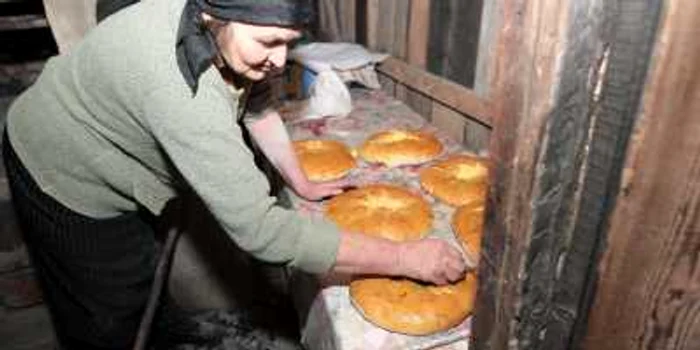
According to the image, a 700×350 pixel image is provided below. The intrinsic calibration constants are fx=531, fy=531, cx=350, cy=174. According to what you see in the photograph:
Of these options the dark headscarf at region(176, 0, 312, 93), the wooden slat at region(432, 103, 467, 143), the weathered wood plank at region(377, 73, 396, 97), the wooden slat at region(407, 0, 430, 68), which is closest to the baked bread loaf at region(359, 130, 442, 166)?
the wooden slat at region(432, 103, 467, 143)

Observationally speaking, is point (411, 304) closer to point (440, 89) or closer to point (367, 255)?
point (367, 255)

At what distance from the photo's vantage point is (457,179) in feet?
7.12

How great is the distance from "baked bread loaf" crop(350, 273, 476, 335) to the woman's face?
0.69 meters

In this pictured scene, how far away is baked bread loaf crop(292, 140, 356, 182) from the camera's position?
226 cm

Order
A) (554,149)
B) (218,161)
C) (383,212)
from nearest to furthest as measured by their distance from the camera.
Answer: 1. (554,149)
2. (218,161)
3. (383,212)

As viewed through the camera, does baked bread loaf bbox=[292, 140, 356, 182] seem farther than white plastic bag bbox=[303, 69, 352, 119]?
No

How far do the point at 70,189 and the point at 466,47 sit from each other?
5.98ft

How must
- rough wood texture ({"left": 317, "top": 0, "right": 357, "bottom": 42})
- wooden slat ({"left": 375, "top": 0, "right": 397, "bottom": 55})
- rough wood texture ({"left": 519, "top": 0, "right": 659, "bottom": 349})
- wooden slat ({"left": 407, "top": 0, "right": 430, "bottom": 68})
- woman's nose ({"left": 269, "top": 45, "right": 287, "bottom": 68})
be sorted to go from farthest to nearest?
rough wood texture ({"left": 317, "top": 0, "right": 357, "bottom": 42}) → wooden slat ({"left": 375, "top": 0, "right": 397, "bottom": 55}) → wooden slat ({"left": 407, "top": 0, "right": 430, "bottom": 68}) → woman's nose ({"left": 269, "top": 45, "right": 287, "bottom": 68}) → rough wood texture ({"left": 519, "top": 0, "right": 659, "bottom": 349})

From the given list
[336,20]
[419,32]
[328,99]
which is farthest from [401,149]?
[336,20]

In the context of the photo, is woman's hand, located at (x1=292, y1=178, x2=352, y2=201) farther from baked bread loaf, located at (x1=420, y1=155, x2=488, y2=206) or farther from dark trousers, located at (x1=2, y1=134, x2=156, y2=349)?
dark trousers, located at (x1=2, y1=134, x2=156, y2=349)

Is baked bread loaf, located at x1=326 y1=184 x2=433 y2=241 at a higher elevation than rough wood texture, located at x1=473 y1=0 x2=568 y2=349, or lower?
lower

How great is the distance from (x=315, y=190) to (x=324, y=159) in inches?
10.6

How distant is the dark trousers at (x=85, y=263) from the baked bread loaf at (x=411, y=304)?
86cm

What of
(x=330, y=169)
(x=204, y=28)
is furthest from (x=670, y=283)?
(x=330, y=169)
